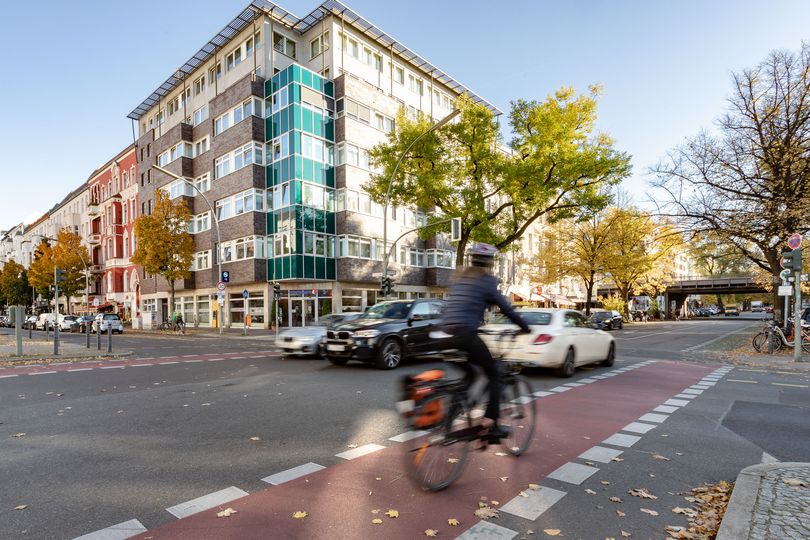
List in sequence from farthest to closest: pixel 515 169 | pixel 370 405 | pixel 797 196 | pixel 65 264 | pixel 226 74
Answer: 1. pixel 65 264
2. pixel 226 74
3. pixel 515 169
4. pixel 797 196
5. pixel 370 405

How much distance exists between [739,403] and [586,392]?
7.58 ft

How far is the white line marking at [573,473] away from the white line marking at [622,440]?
0.98 m

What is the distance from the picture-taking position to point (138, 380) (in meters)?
10.1

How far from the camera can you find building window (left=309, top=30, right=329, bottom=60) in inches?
1339

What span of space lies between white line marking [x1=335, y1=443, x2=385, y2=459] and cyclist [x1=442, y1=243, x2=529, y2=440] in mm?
1387

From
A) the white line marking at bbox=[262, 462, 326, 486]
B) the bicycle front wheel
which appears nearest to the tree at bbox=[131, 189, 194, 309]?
the white line marking at bbox=[262, 462, 326, 486]

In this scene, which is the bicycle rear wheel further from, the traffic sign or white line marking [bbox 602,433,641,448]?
the traffic sign

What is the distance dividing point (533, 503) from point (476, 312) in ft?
5.11

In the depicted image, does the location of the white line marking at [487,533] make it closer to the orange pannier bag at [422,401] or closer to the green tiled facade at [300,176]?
the orange pannier bag at [422,401]

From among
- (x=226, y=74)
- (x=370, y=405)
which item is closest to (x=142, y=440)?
(x=370, y=405)

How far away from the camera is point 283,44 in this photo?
34.9 meters

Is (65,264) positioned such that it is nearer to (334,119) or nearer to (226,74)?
(226,74)

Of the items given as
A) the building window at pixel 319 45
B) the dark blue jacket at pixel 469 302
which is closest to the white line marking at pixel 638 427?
the dark blue jacket at pixel 469 302

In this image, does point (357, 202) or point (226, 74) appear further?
point (226, 74)
